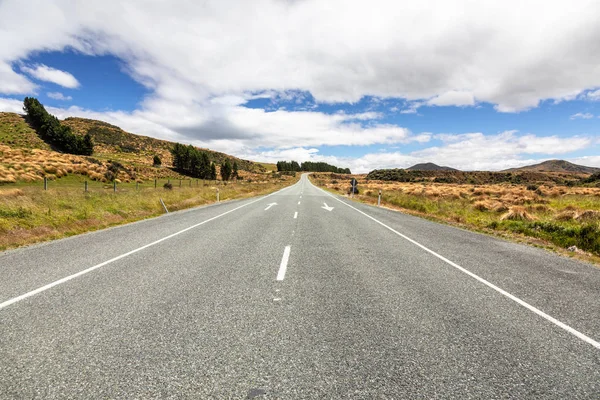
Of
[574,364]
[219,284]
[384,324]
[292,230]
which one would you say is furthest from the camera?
[292,230]

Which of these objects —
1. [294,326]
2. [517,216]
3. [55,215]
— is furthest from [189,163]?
[294,326]

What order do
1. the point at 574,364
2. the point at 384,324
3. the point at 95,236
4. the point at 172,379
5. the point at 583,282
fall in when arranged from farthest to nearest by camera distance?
1. the point at 95,236
2. the point at 583,282
3. the point at 384,324
4. the point at 574,364
5. the point at 172,379

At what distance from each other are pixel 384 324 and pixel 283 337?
1.31 meters

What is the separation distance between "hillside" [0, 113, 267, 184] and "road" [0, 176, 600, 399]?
106 feet

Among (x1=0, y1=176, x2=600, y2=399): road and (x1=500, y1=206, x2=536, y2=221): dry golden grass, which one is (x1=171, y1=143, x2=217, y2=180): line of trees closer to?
(x1=500, y1=206, x2=536, y2=221): dry golden grass

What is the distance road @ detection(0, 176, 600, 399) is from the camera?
2.47m

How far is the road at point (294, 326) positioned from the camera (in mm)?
2475

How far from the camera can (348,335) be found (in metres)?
3.25

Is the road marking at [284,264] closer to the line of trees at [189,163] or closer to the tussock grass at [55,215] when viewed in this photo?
the tussock grass at [55,215]

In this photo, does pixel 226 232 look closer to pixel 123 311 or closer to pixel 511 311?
pixel 123 311

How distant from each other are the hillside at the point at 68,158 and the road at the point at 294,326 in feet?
106

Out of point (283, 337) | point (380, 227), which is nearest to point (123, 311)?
point (283, 337)

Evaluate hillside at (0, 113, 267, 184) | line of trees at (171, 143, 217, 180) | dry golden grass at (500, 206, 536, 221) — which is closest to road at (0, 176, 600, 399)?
dry golden grass at (500, 206, 536, 221)

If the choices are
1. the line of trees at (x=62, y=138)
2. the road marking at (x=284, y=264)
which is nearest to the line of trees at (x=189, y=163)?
the line of trees at (x=62, y=138)
